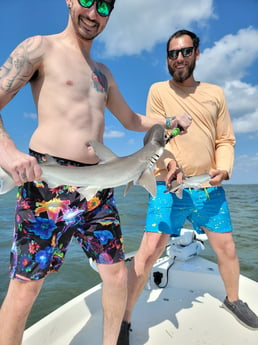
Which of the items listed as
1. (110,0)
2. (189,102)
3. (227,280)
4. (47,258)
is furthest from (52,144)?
(227,280)

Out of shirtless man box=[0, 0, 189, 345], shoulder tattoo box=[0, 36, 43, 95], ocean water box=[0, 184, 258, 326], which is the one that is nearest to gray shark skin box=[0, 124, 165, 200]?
shirtless man box=[0, 0, 189, 345]

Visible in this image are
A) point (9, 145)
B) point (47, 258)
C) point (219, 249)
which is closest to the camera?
point (9, 145)

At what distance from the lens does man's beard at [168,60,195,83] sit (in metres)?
3.62

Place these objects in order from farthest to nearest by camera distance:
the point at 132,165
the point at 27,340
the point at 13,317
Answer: the point at 27,340, the point at 13,317, the point at 132,165

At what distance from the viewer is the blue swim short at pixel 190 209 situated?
3.41 m

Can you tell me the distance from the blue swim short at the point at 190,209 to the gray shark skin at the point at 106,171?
1.39 metres

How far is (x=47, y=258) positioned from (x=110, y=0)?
84.0 inches

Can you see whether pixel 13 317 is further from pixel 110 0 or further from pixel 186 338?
pixel 110 0

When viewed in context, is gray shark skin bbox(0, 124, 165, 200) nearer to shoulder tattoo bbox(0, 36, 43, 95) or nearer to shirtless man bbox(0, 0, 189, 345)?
shirtless man bbox(0, 0, 189, 345)

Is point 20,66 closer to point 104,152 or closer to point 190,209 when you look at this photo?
point 104,152

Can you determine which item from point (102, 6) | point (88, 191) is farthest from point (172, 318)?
point (102, 6)

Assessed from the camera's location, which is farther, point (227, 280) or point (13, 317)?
point (227, 280)

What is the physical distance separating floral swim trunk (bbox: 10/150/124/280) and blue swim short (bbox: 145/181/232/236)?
42.1 inches

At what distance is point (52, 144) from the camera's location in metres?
2.20
